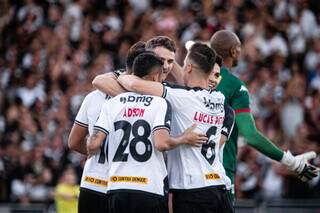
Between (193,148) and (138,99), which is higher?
(138,99)

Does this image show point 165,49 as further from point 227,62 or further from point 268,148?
point 268,148

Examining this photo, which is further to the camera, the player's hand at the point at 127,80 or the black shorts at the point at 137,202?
the player's hand at the point at 127,80

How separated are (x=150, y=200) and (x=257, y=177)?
9210 millimetres

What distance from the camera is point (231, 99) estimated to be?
917 cm

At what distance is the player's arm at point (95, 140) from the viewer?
26.7 ft

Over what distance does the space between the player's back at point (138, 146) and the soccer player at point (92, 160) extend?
560mm

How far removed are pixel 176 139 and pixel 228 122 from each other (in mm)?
834

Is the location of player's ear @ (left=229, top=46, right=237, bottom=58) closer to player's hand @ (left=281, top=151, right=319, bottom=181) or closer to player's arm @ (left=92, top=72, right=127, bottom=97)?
player's hand @ (left=281, top=151, right=319, bottom=181)

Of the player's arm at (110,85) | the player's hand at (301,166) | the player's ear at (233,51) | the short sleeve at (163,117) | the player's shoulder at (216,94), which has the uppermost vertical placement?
the player's ear at (233,51)

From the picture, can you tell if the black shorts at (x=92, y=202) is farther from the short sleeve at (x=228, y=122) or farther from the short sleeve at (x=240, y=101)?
the short sleeve at (x=240, y=101)

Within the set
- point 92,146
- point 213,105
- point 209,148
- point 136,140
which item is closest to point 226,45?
point 213,105

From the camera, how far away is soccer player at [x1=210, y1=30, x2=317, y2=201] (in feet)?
29.4

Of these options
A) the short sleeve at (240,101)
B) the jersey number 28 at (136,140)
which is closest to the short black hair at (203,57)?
the jersey number 28 at (136,140)

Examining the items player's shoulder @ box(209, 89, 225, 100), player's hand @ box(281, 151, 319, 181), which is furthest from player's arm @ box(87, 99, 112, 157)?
player's hand @ box(281, 151, 319, 181)
